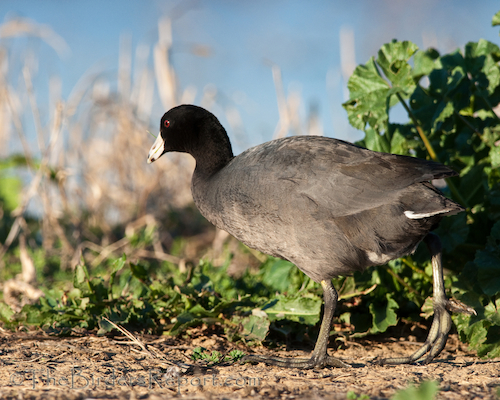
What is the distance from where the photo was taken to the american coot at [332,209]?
2535 mm

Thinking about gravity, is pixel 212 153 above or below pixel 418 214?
above

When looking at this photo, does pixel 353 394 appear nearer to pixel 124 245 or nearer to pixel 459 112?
pixel 459 112

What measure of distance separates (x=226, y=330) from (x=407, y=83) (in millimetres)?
1883

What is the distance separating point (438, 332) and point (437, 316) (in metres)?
0.09

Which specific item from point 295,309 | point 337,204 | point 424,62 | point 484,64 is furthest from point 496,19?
point 295,309

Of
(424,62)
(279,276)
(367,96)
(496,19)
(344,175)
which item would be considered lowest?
(279,276)

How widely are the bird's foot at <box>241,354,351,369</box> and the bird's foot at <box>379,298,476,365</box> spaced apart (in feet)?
0.85

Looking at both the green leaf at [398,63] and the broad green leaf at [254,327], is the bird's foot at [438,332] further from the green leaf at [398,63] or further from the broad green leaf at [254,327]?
the green leaf at [398,63]

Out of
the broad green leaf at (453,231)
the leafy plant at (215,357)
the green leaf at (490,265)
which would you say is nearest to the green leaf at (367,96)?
the broad green leaf at (453,231)

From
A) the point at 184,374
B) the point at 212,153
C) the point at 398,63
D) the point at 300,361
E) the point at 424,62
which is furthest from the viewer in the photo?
the point at 424,62

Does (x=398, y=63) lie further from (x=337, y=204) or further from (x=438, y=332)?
(x=438, y=332)

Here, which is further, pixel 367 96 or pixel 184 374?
pixel 367 96

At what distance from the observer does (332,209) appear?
254cm

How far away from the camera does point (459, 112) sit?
3.36m
